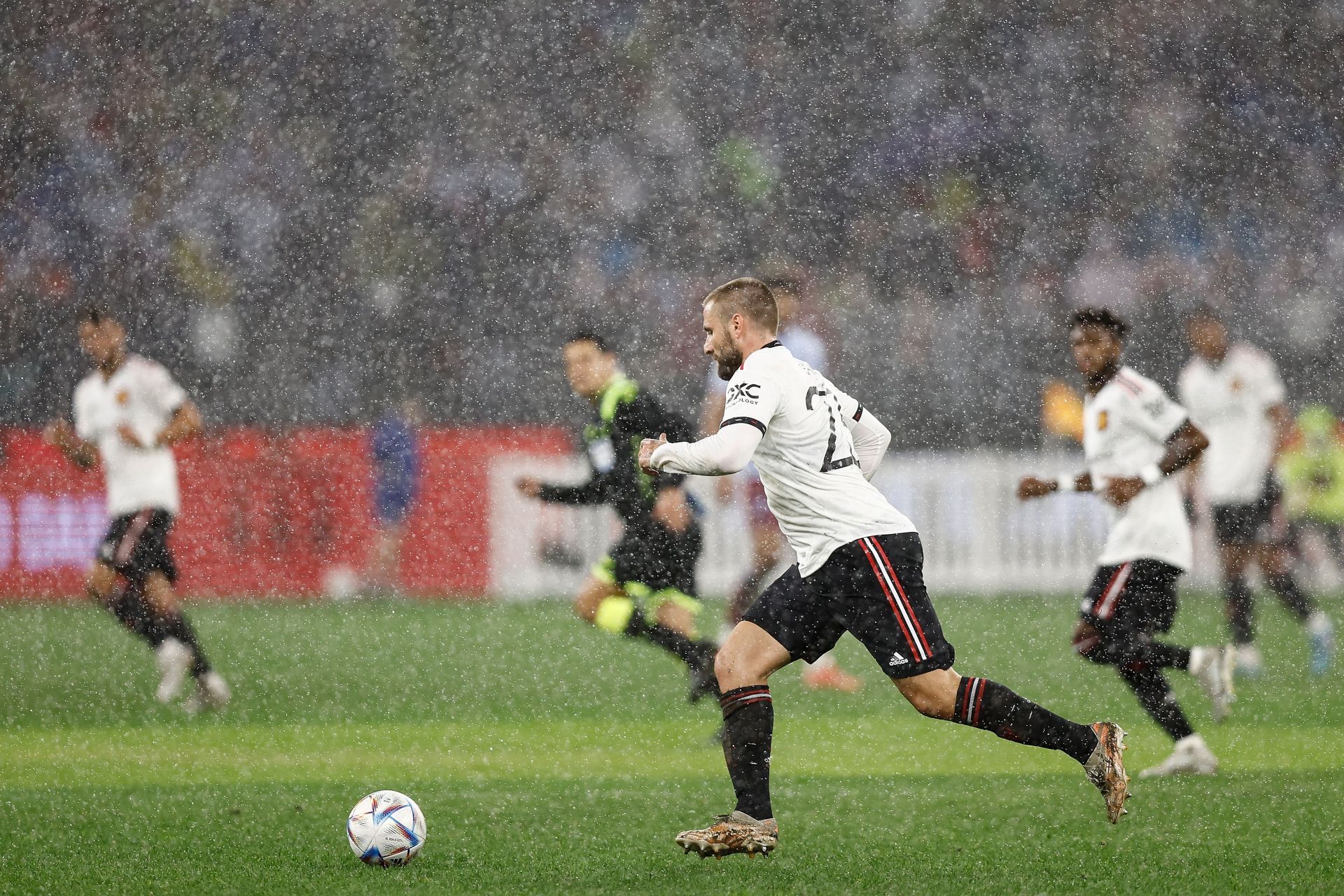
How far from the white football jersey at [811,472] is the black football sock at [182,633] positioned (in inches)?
184

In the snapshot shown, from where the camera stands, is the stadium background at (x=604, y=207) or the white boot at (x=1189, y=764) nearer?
the white boot at (x=1189, y=764)

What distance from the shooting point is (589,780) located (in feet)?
21.5

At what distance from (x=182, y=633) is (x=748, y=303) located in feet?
16.1

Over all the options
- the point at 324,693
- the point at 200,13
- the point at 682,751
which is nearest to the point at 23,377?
the point at 200,13

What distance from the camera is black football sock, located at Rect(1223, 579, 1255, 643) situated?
32.8 feet

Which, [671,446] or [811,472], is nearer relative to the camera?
[671,446]

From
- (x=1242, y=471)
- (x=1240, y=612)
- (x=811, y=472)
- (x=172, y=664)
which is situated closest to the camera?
(x=811, y=472)

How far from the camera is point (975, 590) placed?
586 inches

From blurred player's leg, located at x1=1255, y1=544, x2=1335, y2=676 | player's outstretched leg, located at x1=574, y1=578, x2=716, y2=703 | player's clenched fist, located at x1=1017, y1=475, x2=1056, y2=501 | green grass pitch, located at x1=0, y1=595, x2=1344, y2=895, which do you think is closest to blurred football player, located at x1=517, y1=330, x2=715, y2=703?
player's outstretched leg, located at x1=574, y1=578, x2=716, y2=703

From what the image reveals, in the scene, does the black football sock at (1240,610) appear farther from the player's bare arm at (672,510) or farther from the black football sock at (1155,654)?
the player's bare arm at (672,510)

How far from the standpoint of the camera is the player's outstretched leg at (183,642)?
863 centimetres

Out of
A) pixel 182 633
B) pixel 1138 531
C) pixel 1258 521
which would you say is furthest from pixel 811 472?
pixel 1258 521

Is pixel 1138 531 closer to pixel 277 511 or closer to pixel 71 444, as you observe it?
pixel 71 444

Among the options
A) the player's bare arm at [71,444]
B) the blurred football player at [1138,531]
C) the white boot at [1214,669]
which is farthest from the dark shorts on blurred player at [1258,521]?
the player's bare arm at [71,444]
